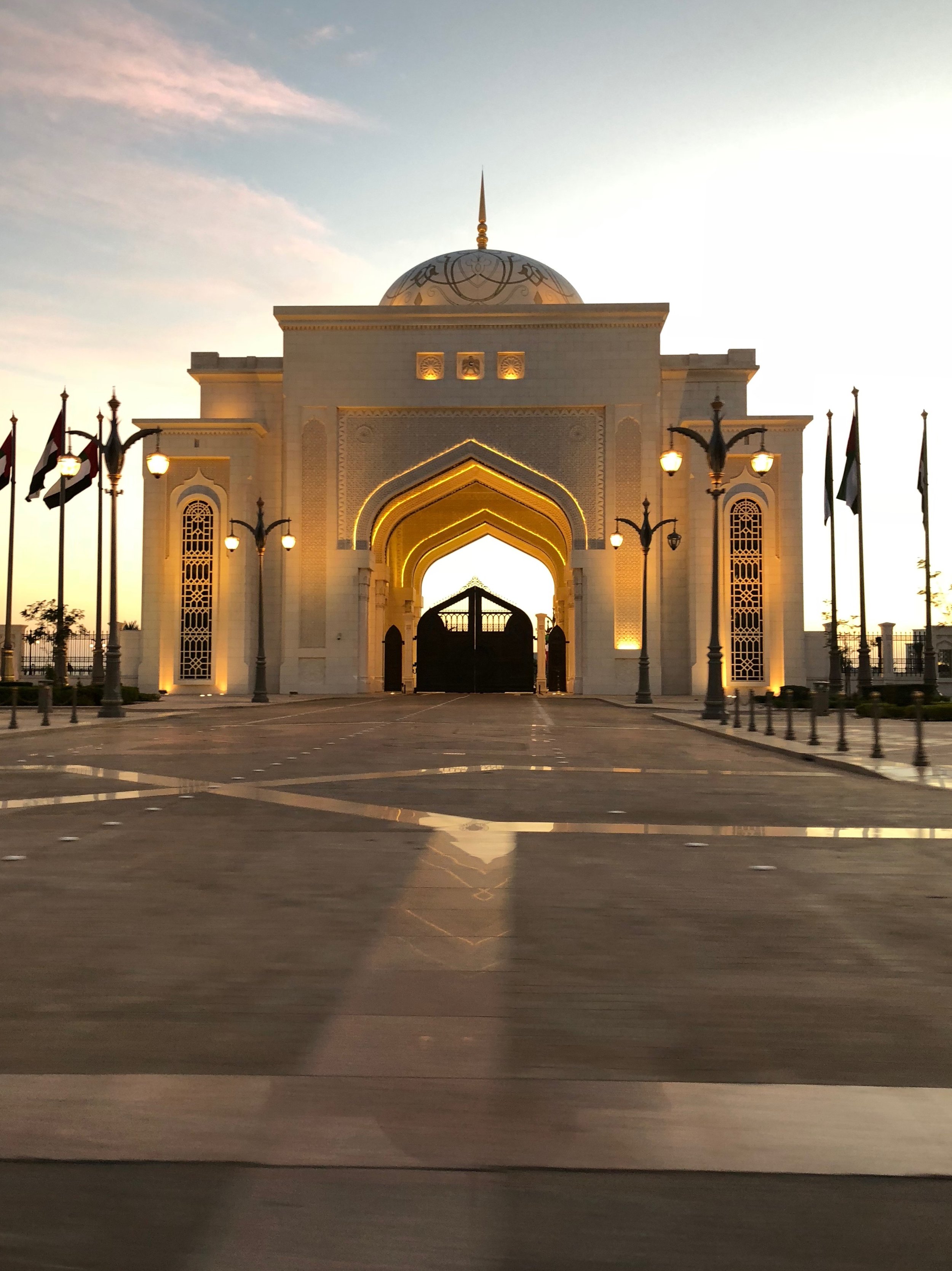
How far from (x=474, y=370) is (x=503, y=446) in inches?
125

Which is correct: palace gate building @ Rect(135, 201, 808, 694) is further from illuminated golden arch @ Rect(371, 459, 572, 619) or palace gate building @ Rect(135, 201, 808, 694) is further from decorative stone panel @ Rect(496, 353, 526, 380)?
illuminated golden arch @ Rect(371, 459, 572, 619)

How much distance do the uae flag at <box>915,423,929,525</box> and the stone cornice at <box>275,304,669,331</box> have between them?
1198 cm

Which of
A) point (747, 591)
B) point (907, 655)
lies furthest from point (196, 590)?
point (907, 655)

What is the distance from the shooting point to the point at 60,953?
4621 millimetres

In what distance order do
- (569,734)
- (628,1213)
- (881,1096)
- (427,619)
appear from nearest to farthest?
(628,1213), (881,1096), (569,734), (427,619)

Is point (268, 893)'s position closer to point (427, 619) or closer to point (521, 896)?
point (521, 896)

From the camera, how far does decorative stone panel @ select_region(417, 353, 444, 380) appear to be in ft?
159

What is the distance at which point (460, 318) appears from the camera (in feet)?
159

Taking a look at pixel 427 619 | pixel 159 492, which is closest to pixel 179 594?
pixel 159 492

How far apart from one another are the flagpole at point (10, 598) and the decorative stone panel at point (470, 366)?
16433 mm

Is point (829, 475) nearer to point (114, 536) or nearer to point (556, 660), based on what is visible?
point (556, 660)

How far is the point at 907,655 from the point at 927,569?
36.3ft

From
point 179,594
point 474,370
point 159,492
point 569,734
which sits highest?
point 474,370

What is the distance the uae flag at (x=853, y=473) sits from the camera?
39.4m
